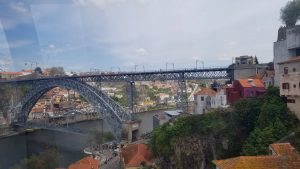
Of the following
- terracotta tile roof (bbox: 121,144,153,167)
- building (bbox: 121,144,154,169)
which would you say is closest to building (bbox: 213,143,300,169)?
building (bbox: 121,144,154,169)

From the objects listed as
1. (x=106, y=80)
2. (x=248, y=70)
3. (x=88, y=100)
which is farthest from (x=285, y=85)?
(x=106, y=80)

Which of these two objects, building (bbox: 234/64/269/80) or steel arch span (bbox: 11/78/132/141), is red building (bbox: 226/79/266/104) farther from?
steel arch span (bbox: 11/78/132/141)

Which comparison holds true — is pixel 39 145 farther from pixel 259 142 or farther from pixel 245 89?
pixel 259 142

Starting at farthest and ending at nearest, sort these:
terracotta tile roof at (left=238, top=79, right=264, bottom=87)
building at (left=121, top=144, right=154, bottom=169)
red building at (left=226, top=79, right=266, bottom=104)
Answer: terracotta tile roof at (left=238, top=79, right=264, bottom=87), red building at (left=226, top=79, right=266, bottom=104), building at (left=121, top=144, right=154, bottom=169)

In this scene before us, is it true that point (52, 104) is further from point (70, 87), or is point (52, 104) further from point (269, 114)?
point (269, 114)

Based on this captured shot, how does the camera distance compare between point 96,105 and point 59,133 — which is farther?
point 59,133

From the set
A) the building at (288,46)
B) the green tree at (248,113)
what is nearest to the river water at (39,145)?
the green tree at (248,113)

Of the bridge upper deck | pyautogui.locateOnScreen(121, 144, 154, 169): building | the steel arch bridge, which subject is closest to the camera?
pyautogui.locateOnScreen(121, 144, 154, 169): building

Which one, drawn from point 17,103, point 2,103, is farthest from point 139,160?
point 17,103
